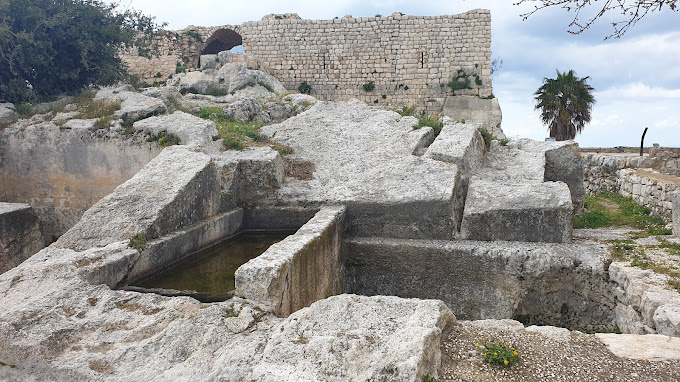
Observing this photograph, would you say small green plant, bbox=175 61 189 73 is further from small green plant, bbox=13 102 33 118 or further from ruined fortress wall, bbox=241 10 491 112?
small green plant, bbox=13 102 33 118

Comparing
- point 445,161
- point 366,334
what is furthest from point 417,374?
point 445,161

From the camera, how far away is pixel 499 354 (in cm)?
250

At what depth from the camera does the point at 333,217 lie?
498 centimetres

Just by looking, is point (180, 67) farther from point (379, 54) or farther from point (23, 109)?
point (23, 109)

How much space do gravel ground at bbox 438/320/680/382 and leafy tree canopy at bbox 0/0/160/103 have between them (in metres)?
8.93

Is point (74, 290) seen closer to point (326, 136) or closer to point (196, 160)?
point (196, 160)

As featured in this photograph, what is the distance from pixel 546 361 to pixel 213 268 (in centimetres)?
336

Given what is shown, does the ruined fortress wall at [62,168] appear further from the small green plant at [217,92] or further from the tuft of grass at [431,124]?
the small green plant at [217,92]

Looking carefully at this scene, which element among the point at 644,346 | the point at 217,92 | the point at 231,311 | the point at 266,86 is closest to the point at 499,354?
the point at 644,346

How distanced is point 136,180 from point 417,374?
4146mm

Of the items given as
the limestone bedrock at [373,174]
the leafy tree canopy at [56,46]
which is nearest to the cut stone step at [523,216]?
the limestone bedrock at [373,174]

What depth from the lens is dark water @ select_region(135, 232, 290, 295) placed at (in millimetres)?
4332

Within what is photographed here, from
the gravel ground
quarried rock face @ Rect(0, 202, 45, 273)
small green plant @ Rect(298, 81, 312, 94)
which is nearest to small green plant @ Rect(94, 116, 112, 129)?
quarried rock face @ Rect(0, 202, 45, 273)

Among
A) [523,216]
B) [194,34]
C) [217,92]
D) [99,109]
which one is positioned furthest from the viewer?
[194,34]
